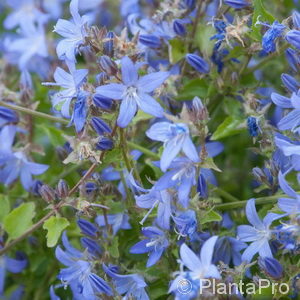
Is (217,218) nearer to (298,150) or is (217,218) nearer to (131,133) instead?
(298,150)

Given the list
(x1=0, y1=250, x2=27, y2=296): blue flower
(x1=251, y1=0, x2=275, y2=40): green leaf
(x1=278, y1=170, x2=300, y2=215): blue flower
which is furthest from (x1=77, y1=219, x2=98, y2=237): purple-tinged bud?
(x1=251, y1=0, x2=275, y2=40): green leaf

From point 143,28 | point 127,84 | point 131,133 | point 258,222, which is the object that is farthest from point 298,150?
point 143,28

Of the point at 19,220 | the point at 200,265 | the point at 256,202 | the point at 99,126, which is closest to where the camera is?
the point at 200,265

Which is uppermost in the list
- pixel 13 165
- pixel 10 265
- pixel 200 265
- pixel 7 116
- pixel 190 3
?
pixel 190 3

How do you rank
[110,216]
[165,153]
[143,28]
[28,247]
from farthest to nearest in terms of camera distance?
[143,28] → [28,247] → [110,216] → [165,153]

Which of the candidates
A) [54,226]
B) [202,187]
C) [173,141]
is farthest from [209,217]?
[54,226]

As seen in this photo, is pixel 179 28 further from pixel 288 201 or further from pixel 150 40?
pixel 288 201

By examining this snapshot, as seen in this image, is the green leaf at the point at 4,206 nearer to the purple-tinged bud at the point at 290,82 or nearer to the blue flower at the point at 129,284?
the blue flower at the point at 129,284
